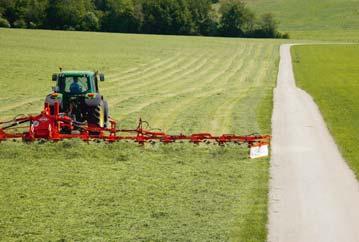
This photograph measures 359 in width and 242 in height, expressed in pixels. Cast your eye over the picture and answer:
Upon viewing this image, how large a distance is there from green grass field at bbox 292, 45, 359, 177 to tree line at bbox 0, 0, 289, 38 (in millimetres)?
30966

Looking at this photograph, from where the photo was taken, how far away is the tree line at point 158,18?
112 metres

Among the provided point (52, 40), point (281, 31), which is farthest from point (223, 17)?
point (52, 40)

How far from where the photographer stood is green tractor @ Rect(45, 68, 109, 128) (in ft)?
66.4

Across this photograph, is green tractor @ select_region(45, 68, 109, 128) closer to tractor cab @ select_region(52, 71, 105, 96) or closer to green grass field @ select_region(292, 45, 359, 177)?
tractor cab @ select_region(52, 71, 105, 96)

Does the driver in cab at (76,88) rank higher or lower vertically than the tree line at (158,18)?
lower

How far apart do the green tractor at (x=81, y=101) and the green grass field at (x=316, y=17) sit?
92945 millimetres

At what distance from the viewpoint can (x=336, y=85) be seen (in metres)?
43.1

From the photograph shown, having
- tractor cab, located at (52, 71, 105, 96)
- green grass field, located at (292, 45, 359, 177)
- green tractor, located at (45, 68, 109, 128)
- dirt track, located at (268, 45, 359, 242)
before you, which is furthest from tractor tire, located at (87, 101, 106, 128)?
green grass field, located at (292, 45, 359, 177)

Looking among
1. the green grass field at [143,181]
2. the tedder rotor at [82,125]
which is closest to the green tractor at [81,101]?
the tedder rotor at [82,125]

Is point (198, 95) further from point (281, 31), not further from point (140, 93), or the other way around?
point (281, 31)

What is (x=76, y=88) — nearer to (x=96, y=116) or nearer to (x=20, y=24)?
(x=96, y=116)

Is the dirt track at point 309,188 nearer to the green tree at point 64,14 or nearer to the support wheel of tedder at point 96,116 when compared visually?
the support wheel of tedder at point 96,116

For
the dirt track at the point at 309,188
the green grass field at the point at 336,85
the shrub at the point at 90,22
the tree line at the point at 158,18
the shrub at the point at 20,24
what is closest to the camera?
the dirt track at the point at 309,188

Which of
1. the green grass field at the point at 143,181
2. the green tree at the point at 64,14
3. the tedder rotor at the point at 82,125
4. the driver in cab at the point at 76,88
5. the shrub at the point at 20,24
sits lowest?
the green grass field at the point at 143,181
